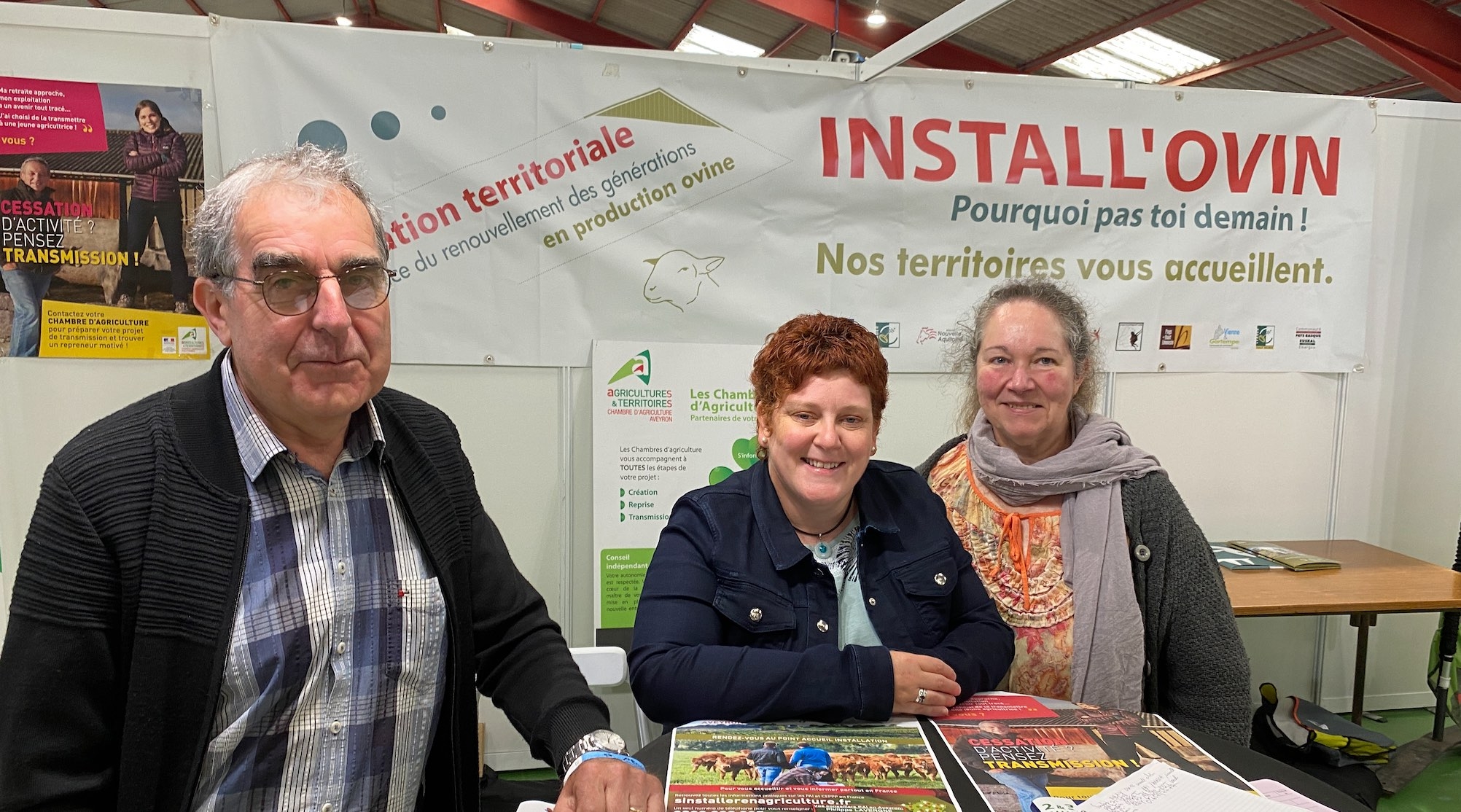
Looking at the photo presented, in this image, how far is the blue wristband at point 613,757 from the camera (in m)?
1.14

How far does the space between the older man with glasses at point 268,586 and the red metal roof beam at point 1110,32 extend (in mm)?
5690

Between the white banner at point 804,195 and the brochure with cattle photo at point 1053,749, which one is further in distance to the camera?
the white banner at point 804,195

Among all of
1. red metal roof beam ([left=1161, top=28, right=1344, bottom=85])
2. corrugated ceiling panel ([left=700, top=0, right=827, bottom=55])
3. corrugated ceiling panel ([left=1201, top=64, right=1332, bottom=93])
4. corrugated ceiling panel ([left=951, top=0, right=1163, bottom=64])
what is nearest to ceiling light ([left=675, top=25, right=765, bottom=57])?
corrugated ceiling panel ([left=700, top=0, right=827, bottom=55])

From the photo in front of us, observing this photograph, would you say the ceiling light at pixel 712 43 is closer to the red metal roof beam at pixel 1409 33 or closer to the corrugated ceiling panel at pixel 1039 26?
the corrugated ceiling panel at pixel 1039 26

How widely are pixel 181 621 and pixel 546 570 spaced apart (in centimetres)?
199

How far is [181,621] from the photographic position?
1026mm

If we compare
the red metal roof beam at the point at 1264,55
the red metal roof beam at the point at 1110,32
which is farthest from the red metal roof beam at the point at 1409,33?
the red metal roof beam at the point at 1110,32

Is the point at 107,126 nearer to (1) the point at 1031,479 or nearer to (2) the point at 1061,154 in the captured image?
(1) the point at 1031,479

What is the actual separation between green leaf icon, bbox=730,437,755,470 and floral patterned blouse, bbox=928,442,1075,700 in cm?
112

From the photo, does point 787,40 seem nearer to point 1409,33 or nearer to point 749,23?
point 749,23

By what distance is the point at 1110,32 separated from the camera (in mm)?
5969

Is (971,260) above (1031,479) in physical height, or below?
above

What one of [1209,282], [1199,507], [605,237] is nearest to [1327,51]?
[1209,282]

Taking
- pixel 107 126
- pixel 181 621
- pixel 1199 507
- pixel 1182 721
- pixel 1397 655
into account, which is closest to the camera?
pixel 181 621
